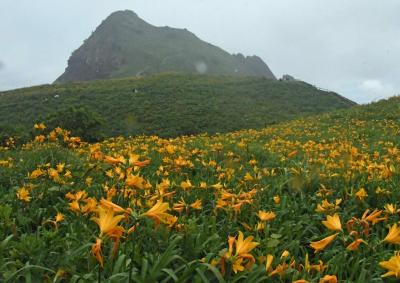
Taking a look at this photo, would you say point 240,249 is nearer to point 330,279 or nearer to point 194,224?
point 330,279

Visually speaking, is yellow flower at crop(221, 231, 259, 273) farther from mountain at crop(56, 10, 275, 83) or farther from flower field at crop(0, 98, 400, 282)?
mountain at crop(56, 10, 275, 83)

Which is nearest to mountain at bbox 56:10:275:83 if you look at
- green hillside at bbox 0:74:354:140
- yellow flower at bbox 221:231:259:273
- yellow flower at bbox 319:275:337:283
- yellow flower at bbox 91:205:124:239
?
green hillside at bbox 0:74:354:140

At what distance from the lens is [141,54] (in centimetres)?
11925

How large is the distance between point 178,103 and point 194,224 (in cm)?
2940

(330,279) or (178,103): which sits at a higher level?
(178,103)

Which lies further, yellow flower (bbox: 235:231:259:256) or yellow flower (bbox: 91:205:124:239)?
yellow flower (bbox: 235:231:259:256)

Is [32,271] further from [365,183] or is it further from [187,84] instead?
[187,84]

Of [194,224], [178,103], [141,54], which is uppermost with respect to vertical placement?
[141,54]

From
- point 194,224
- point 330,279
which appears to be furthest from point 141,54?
point 330,279

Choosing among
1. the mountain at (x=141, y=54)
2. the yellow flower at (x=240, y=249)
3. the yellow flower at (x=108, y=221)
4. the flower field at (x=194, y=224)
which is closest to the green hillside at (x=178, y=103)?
the flower field at (x=194, y=224)

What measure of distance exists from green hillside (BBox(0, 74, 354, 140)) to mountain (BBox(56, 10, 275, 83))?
2524 inches

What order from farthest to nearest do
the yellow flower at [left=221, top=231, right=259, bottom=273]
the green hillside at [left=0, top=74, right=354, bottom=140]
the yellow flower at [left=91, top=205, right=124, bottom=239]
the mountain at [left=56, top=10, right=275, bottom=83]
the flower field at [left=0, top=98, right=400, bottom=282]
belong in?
the mountain at [left=56, top=10, right=275, bottom=83], the green hillside at [left=0, top=74, right=354, bottom=140], the flower field at [left=0, top=98, right=400, bottom=282], the yellow flower at [left=221, top=231, right=259, bottom=273], the yellow flower at [left=91, top=205, right=124, bottom=239]

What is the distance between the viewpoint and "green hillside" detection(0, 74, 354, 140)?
27.8 m

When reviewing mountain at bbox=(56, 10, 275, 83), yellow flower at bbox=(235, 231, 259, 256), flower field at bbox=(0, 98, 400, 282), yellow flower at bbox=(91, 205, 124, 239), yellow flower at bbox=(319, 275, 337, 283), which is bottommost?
flower field at bbox=(0, 98, 400, 282)
